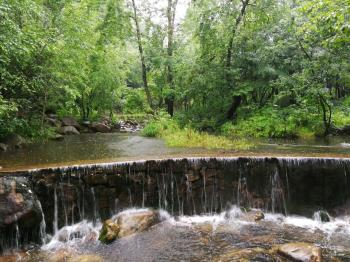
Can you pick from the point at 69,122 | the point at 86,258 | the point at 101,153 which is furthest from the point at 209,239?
the point at 69,122

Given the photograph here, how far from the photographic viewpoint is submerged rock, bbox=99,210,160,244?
271 inches

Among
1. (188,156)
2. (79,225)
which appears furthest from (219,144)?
(79,225)

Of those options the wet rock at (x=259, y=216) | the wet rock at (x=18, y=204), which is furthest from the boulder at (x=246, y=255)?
the wet rock at (x=18, y=204)

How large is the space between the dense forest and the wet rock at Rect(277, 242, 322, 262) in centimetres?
635

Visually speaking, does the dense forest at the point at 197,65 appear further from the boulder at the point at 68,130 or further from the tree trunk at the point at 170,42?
the boulder at the point at 68,130

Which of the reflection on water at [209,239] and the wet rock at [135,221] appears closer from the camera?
the reflection on water at [209,239]

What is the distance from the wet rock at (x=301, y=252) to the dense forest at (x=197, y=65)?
6.35 m

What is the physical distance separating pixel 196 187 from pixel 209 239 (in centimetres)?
199

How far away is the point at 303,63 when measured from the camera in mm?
13594

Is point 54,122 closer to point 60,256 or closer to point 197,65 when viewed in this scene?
point 197,65

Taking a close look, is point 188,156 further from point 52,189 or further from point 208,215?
point 52,189

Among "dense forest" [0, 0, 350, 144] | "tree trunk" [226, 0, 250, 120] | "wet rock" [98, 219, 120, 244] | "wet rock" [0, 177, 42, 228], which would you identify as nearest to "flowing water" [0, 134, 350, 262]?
"wet rock" [0, 177, 42, 228]

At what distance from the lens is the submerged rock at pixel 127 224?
22.6 ft

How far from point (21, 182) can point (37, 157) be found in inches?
97.3
